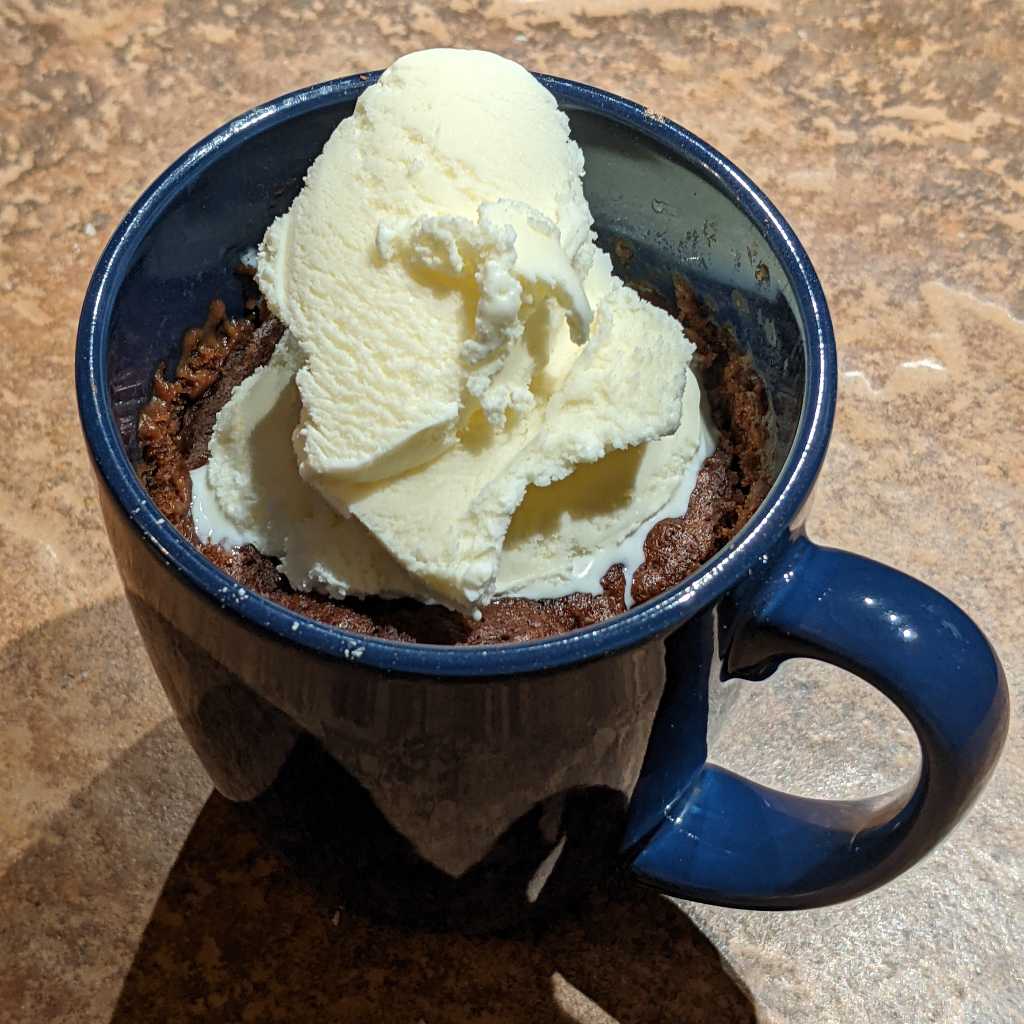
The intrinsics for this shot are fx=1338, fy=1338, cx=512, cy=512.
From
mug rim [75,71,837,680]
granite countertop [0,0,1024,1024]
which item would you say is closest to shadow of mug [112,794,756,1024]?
granite countertop [0,0,1024,1024]

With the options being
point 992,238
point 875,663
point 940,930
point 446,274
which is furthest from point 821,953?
point 992,238

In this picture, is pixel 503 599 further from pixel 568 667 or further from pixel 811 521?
pixel 811 521

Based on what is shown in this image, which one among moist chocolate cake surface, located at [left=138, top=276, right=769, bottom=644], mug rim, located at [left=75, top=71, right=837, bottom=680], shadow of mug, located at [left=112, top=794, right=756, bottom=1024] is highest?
mug rim, located at [left=75, top=71, right=837, bottom=680]

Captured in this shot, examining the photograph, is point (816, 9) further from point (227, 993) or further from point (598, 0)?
point (227, 993)

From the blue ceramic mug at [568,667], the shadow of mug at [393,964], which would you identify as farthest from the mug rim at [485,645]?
the shadow of mug at [393,964]

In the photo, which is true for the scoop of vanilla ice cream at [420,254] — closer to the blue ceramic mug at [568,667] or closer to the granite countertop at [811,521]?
the blue ceramic mug at [568,667]

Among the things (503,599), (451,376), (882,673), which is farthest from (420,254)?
(882,673)

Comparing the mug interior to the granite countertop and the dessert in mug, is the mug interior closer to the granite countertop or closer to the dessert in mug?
the dessert in mug

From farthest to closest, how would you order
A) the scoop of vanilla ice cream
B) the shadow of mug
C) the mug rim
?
the shadow of mug, the scoop of vanilla ice cream, the mug rim
